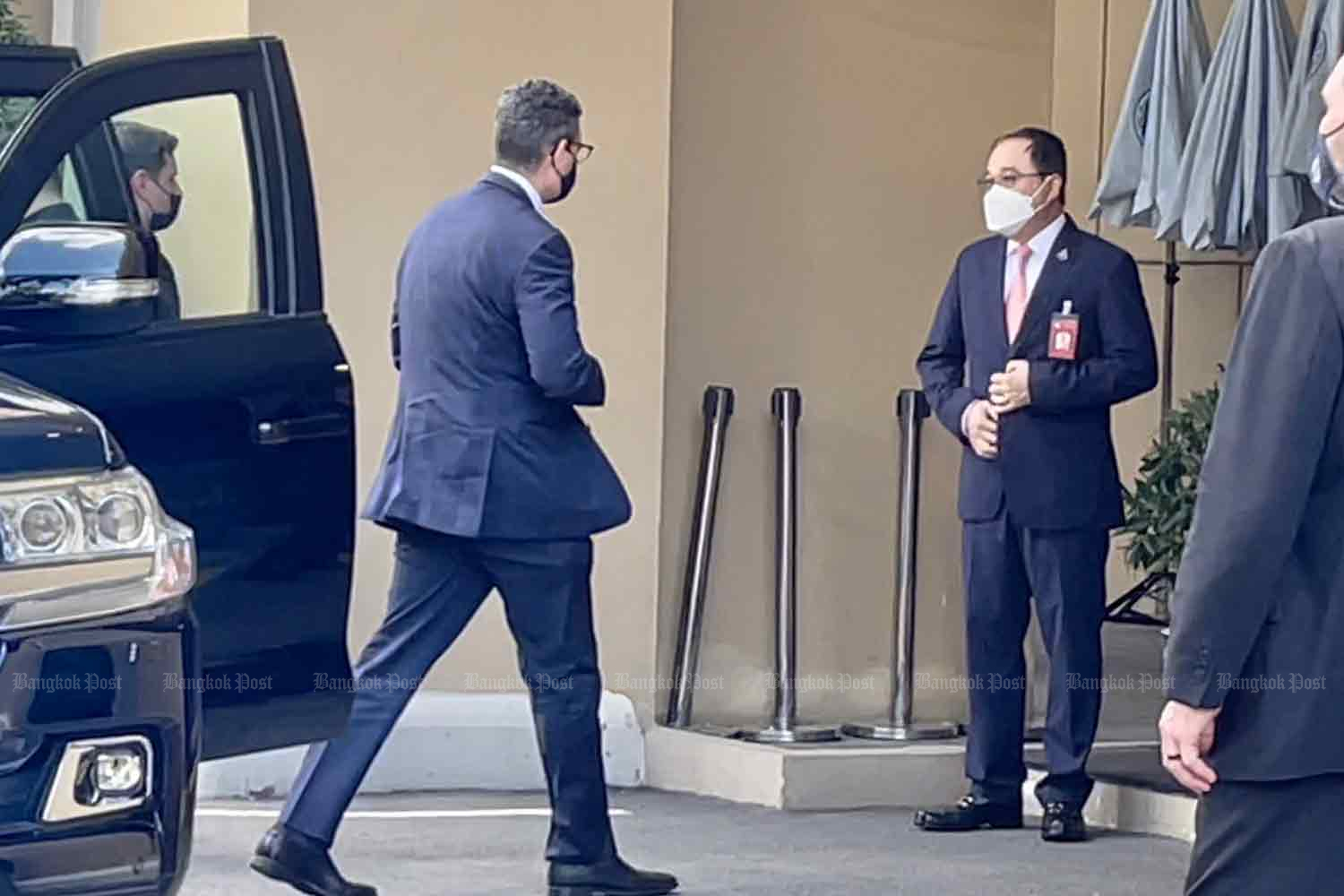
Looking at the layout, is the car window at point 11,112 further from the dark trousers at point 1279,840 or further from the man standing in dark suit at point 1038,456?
the dark trousers at point 1279,840

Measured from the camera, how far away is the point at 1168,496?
808 centimetres

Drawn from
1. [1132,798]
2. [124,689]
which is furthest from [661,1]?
[124,689]

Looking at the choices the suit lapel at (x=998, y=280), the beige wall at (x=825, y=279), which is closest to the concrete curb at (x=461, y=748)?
the beige wall at (x=825, y=279)

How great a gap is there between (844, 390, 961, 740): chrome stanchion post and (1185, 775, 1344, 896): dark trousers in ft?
15.6

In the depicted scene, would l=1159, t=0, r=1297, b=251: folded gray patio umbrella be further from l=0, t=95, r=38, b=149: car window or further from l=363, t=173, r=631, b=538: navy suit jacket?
l=0, t=95, r=38, b=149: car window

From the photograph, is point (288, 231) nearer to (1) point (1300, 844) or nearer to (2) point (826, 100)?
(1) point (1300, 844)

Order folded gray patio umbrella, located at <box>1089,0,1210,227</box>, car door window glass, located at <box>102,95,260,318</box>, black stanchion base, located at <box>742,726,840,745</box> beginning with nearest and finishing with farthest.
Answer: car door window glass, located at <box>102,95,260,318</box>
folded gray patio umbrella, located at <box>1089,0,1210,227</box>
black stanchion base, located at <box>742,726,840,745</box>

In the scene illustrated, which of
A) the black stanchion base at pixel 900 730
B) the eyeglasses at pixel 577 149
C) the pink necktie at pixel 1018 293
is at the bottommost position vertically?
the black stanchion base at pixel 900 730

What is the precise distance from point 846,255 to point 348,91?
177 centimetres

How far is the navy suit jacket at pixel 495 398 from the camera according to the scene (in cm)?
632

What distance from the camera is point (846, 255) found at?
8.79 m

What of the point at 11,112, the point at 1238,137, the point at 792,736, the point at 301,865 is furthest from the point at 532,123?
the point at 792,736

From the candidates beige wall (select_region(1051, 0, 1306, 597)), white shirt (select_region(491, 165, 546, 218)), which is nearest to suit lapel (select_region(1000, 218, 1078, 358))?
beige wall (select_region(1051, 0, 1306, 597))

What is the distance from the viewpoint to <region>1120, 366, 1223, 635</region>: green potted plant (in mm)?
8016
